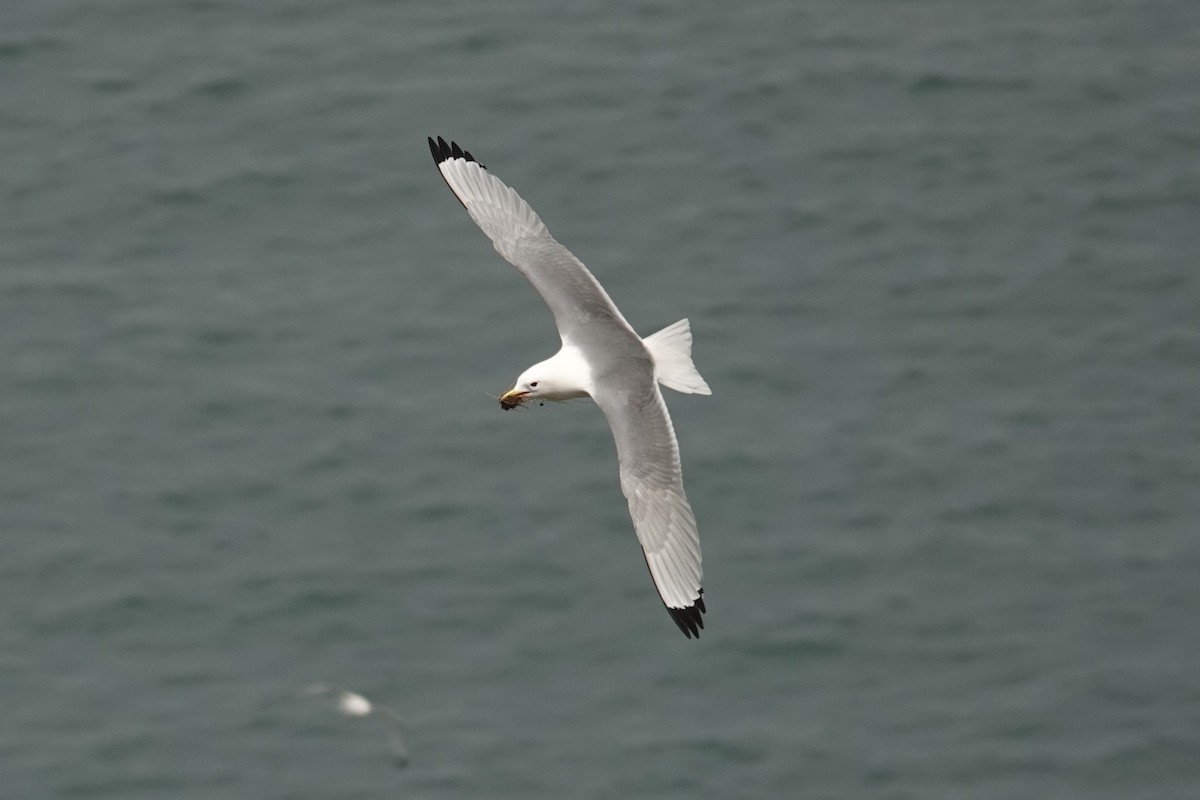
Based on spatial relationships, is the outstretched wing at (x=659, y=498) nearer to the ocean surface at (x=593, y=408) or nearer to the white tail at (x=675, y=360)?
the white tail at (x=675, y=360)

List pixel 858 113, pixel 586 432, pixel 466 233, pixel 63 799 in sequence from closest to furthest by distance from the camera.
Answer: pixel 63 799
pixel 586 432
pixel 466 233
pixel 858 113

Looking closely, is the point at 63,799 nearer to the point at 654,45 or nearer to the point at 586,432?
the point at 586,432

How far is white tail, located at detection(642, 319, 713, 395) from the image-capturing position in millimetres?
12750

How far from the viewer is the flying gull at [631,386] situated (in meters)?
12.4

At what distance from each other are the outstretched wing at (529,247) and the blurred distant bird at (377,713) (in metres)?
5.67

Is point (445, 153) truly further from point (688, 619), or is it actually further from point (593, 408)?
point (593, 408)

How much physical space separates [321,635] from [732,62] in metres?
8.69

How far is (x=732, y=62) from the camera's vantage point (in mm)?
25234

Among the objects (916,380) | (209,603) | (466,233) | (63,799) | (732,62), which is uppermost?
(732,62)

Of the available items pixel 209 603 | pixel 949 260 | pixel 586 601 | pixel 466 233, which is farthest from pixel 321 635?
pixel 949 260

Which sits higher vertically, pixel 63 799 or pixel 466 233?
pixel 466 233

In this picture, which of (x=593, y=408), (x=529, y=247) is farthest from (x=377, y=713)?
(x=529, y=247)

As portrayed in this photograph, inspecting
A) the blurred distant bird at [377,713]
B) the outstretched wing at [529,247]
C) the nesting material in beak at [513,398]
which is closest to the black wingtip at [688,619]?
the nesting material in beak at [513,398]

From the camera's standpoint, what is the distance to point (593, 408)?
22.3 m
